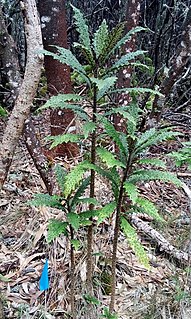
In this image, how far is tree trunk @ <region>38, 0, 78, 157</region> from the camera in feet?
8.78

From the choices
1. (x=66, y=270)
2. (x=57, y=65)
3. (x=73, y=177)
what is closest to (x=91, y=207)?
(x=73, y=177)

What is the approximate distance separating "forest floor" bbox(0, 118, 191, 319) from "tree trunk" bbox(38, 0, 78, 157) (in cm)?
48

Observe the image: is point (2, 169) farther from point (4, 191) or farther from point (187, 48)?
point (187, 48)

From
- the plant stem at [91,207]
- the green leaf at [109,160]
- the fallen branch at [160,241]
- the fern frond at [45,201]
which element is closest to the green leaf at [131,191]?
the green leaf at [109,160]

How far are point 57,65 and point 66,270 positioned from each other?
59.8 inches

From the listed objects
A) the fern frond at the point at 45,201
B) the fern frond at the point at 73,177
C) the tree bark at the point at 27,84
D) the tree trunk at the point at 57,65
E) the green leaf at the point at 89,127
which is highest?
the tree trunk at the point at 57,65

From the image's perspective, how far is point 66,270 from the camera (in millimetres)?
2049

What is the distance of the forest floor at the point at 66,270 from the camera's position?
6.19 feet

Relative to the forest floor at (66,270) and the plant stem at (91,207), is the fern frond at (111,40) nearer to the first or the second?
the plant stem at (91,207)

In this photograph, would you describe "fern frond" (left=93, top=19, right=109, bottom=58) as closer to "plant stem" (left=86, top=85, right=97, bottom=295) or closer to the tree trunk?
"plant stem" (left=86, top=85, right=97, bottom=295)

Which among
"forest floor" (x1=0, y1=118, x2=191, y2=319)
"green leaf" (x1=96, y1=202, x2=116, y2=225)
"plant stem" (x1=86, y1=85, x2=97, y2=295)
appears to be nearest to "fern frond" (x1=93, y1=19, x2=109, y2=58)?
"plant stem" (x1=86, y1=85, x2=97, y2=295)

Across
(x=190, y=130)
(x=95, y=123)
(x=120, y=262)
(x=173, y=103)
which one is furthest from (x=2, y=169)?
(x=173, y=103)

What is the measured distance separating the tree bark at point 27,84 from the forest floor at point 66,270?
667 mm

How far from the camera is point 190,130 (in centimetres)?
396
